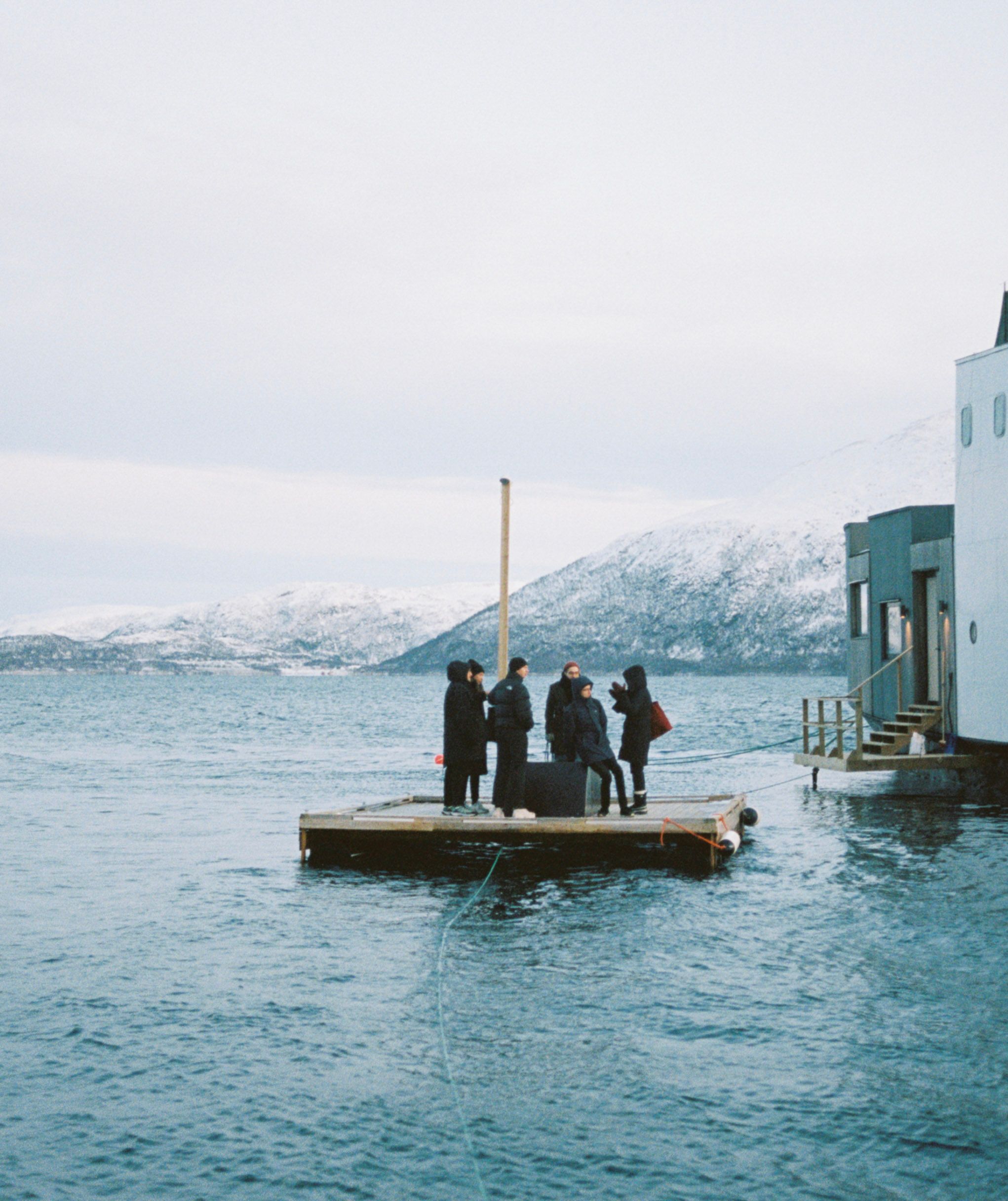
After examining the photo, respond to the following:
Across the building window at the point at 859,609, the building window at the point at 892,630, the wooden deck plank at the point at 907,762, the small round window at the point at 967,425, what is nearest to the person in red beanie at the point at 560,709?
the wooden deck plank at the point at 907,762

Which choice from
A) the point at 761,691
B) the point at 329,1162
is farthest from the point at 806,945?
the point at 761,691

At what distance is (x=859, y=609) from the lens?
30859mm

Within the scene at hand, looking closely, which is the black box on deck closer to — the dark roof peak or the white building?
the white building

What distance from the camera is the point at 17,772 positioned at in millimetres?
39469

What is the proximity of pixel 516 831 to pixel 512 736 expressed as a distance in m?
1.14

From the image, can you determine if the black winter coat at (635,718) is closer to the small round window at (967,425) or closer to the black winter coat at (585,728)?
the black winter coat at (585,728)

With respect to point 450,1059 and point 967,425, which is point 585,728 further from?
point 967,425

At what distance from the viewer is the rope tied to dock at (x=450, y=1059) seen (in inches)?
267

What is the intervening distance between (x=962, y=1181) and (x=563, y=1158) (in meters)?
2.01

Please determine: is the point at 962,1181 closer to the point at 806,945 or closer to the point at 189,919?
the point at 806,945

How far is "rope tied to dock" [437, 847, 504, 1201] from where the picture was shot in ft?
22.2

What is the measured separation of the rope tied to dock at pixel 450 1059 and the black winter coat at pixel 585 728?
2.53m

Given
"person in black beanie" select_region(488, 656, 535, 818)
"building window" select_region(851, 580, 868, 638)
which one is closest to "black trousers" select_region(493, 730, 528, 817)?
"person in black beanie" select_region(488, 656, 535, 818)

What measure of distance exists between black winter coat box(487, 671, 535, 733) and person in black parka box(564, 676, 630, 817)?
29.3 inches
